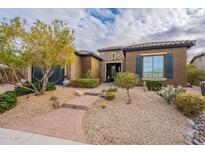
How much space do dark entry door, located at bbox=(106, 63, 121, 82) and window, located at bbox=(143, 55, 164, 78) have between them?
6626 millimetres

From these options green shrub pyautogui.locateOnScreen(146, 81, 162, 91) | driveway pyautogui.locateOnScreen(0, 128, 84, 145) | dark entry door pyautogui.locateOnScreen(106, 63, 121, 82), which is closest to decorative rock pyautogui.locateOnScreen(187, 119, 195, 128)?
driveway pyautogui.locateOnScreen(0, 128, 84, 145)

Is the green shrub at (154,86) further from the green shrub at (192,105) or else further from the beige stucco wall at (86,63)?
the beige stucco wall at (86,63)

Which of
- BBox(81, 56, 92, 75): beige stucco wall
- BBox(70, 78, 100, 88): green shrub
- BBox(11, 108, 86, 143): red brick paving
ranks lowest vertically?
BBox(11, 108, 86, 143): red brick paving

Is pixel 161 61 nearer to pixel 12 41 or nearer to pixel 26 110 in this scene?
pixel 26 110

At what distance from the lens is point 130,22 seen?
7891 mm

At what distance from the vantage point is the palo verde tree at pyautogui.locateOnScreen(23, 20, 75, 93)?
21.8ft

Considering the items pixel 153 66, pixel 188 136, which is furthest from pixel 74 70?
pixel 188 136

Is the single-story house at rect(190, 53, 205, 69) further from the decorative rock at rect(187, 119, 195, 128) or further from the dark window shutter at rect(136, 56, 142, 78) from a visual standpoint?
the decorative rock at rect(187, 119, 195, 128)

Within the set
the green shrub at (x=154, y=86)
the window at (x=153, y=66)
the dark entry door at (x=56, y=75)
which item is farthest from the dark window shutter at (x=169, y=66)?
the dark entry door at (x=56, y=75)

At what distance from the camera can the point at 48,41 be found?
687cm

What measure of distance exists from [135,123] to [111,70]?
15.0m

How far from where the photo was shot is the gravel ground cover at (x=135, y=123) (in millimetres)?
3566
